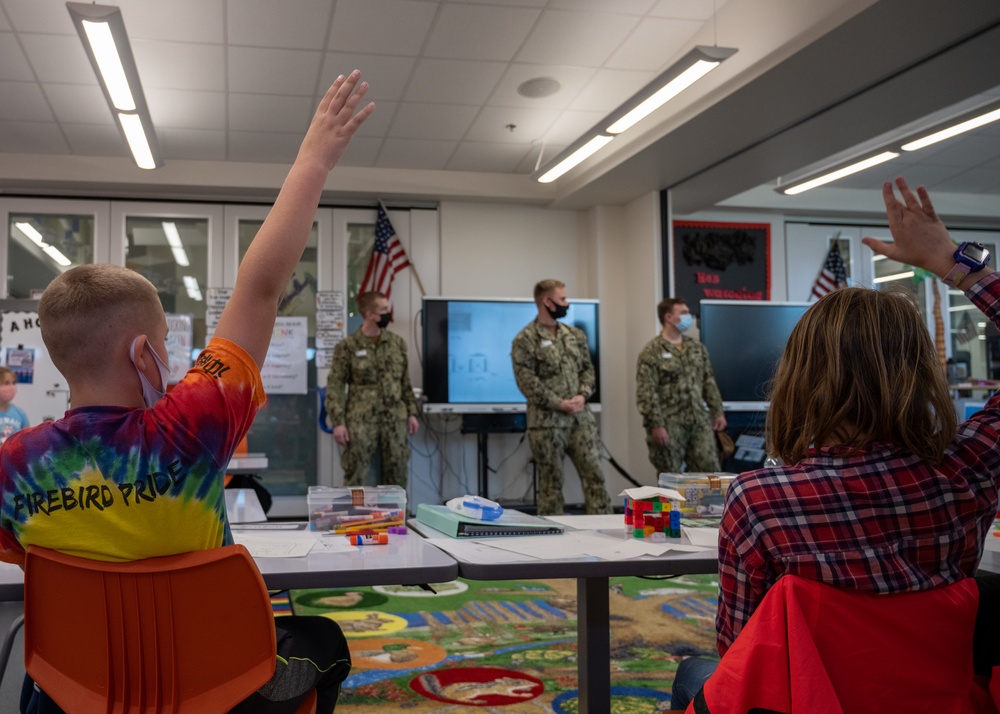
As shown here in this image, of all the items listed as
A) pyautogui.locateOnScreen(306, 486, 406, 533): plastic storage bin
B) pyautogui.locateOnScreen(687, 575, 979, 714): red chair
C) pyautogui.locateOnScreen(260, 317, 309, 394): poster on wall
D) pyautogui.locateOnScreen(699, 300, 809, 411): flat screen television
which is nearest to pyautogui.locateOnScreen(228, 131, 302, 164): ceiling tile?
pyautogui.locateOnScreen(260, 317, 309, 394): poster on wall

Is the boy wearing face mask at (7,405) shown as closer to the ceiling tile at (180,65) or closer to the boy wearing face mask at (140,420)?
the ceiling tile at (180,65)

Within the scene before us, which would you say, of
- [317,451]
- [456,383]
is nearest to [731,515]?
[456,383]

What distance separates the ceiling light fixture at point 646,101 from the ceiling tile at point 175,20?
2275 mm

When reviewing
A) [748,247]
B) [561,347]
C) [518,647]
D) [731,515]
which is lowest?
[518,647]

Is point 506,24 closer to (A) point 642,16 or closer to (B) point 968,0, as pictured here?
(A) point 642,16

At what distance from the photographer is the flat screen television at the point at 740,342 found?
736 centimetres

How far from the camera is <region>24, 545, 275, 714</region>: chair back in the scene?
1120 mm

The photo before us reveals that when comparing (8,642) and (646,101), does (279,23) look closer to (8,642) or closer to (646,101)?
(646,101)

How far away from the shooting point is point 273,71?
525cm

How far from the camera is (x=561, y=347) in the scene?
570 centimetres

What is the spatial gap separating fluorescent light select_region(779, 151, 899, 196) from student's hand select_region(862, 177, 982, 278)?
5.25 meters

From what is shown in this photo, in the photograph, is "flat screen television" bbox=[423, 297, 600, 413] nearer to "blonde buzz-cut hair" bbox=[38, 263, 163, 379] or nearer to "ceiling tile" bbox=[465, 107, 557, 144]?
"ceiling tile" bbox=[465, 107, 557, 144]

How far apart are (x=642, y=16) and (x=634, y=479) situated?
4141mm

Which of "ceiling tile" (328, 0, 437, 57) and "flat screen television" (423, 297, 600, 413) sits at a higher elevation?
"ceiling tile" (328, 0, 437, 57)
